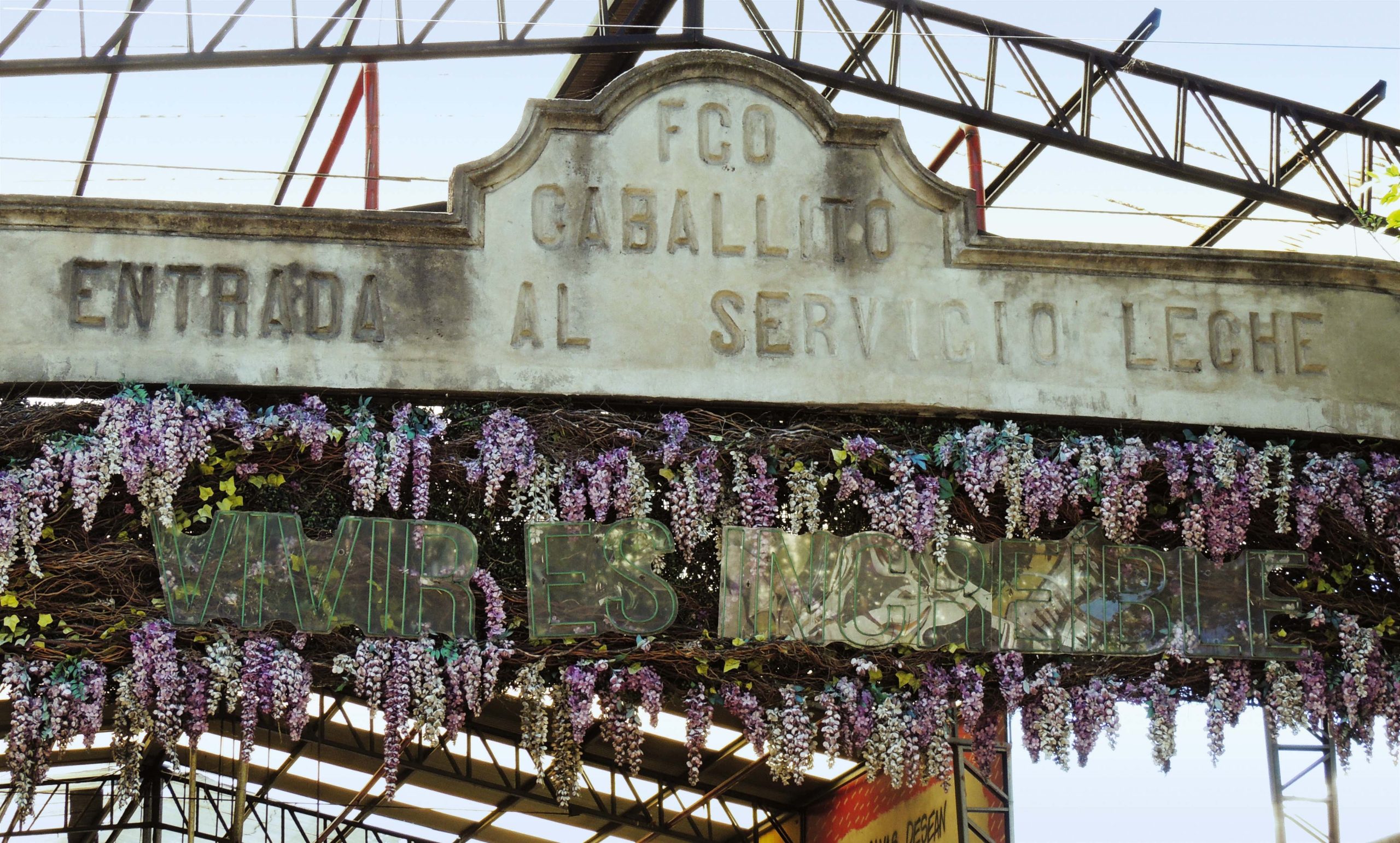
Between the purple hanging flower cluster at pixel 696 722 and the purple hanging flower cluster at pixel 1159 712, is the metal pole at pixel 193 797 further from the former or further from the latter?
the purple hanging flower cluster at pixel 1159 712

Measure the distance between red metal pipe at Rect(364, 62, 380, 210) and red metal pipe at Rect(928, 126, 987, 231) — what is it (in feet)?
13.1

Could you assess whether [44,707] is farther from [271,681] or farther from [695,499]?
[695,499]

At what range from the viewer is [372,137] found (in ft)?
36.6

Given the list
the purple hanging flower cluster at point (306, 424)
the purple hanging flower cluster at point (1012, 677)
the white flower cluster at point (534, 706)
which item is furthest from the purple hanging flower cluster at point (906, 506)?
the purple hanging flower cluster at point (306, 424)

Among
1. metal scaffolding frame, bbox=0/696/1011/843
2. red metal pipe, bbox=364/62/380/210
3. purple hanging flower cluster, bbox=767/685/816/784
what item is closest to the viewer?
purple hanging flower cluster, bbox=767/685/816/784

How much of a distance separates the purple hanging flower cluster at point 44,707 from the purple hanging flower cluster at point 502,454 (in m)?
2.04

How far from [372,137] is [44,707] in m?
4.88

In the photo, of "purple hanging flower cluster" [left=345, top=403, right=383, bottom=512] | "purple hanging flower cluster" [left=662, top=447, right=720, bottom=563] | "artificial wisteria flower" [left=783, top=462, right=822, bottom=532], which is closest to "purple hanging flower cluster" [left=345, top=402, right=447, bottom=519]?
"purple hanging flower cluster" [left=345, top=403, right=383, bottom=512]

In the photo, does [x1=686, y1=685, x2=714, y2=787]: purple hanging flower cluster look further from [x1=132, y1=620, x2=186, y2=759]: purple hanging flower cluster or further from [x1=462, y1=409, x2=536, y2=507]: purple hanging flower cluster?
[x1=132, y1=620, x2=186, y2=759]: purple hanging flower cluster

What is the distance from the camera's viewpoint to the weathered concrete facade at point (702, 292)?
8008 mm

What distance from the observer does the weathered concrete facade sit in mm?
8008

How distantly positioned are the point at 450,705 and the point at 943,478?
276cm

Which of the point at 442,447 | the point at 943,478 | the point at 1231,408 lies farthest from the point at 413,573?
the point at 1231,408

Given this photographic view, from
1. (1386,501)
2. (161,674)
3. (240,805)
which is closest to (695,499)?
(161,674)
